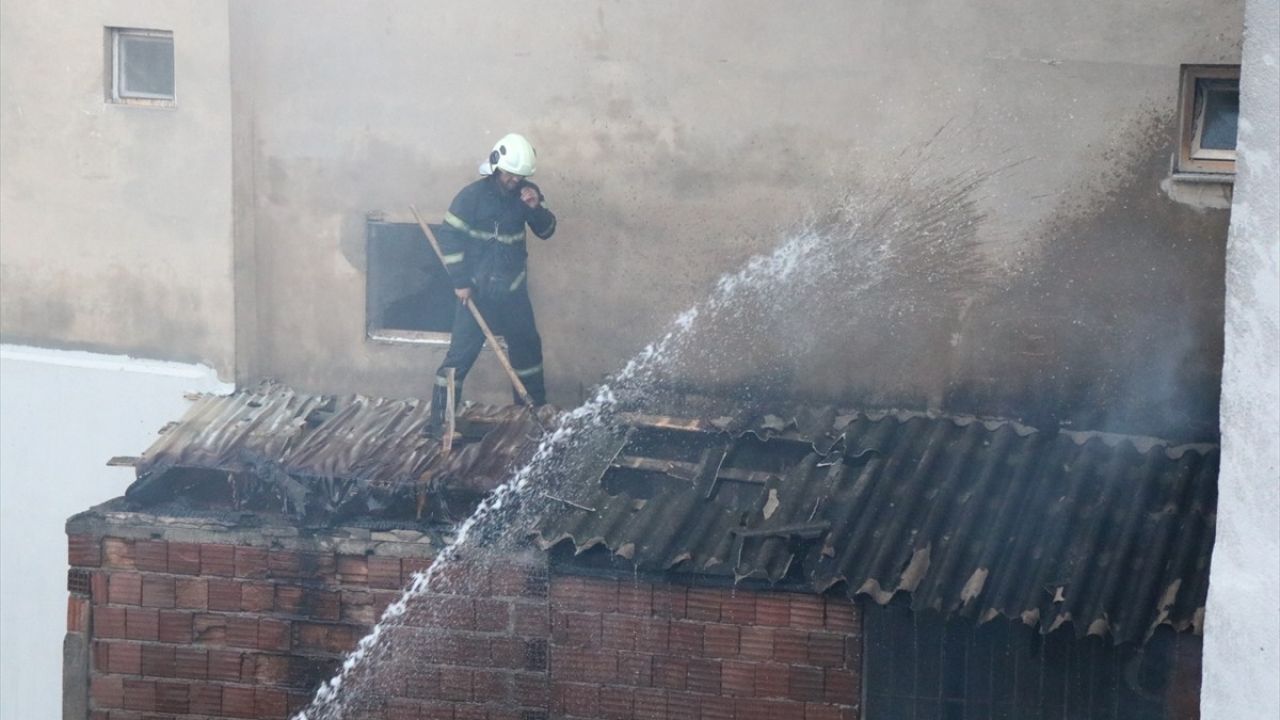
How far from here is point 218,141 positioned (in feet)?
28.8

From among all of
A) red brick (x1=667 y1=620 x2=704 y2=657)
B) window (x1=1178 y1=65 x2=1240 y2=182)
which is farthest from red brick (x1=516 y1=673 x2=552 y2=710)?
window (x1=1178 y1=65 x2=1240 y2=182)

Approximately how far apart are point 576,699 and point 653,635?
54 cm

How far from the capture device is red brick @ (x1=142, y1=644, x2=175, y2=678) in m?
7.85

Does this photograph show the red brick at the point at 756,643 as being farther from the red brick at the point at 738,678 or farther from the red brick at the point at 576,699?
the red brick at the point at 576,699

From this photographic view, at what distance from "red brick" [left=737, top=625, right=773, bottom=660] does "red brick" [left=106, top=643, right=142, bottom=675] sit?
3.22 metres

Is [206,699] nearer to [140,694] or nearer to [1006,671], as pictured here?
[140,694]

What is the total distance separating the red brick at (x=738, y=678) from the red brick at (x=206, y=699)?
270cm

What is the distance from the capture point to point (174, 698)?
25.9 feet

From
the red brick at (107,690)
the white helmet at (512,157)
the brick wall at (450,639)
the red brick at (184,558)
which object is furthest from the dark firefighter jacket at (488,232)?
the red brick at (107,690)

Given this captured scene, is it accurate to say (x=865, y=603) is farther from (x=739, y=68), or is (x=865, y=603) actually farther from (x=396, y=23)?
(x=396, y=23)

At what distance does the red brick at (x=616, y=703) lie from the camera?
7.32m

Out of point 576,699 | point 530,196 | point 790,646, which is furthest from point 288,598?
point 790,646

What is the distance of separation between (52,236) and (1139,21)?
6.47m

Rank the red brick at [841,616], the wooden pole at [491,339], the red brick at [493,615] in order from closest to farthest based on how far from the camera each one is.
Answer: the red brick at [841,616] → the red brick at [493,615] → the wooden pole at [491,339]
